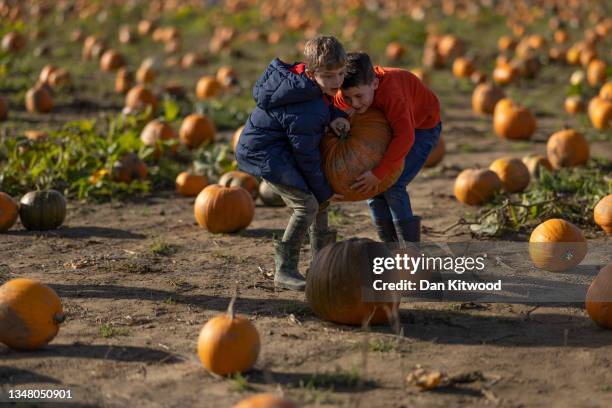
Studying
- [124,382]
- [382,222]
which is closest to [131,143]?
[382,222]

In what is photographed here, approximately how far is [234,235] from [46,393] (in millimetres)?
3541

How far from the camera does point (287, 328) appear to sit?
18.0ft

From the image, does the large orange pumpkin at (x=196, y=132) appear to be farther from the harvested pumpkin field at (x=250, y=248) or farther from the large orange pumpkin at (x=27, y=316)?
the large orange pumpkin at (x=27, y=316)

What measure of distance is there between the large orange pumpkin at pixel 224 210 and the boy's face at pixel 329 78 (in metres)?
2.26

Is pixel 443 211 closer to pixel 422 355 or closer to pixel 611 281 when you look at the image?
pixel 611 281

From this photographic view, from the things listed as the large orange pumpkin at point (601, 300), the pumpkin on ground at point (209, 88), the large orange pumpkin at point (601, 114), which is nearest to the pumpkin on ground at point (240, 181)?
the large orange pumpkin at point (601, 300)

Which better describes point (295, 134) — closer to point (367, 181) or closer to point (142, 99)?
point (367, 181)

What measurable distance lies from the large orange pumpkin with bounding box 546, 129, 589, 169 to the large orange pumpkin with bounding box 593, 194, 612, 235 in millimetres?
2239

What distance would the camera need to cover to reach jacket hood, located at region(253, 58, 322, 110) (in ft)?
19.1

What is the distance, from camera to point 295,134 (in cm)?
589

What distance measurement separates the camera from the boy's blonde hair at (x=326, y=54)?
219 inches

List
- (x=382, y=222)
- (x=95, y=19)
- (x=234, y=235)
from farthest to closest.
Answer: (x=95, y=19), (x=234, y=235), (x=382, y=222)

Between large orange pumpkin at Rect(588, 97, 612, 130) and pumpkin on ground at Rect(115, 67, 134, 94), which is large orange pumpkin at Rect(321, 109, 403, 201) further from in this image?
pumpkin on ground at Rect(115, 67, 134, 94)

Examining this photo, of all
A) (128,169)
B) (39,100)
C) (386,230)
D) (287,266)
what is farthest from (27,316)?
(39,100)
